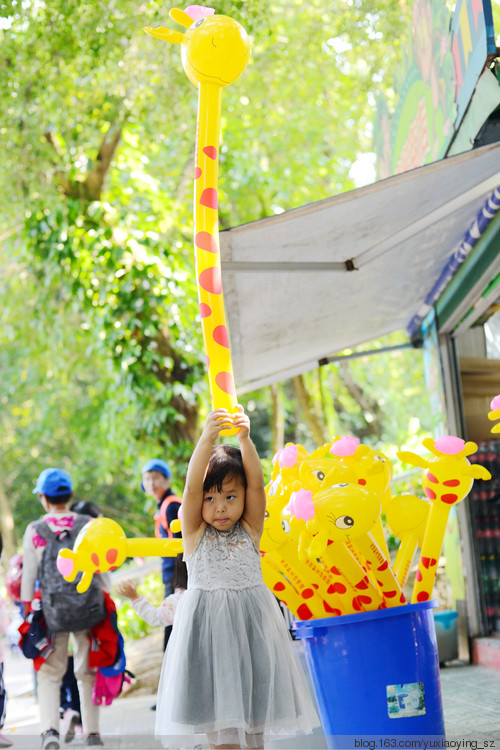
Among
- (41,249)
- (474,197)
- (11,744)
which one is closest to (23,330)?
(41,249)

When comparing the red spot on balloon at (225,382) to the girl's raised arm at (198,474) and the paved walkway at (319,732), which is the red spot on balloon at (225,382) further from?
the paved walkway at (319,732)

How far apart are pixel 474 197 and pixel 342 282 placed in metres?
1.14

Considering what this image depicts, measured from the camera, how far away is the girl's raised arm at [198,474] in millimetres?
2756

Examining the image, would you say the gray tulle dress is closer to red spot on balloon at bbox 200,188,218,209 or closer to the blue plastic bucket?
the blue plastic bucket

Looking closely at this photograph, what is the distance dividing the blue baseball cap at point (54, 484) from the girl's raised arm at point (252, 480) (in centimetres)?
221

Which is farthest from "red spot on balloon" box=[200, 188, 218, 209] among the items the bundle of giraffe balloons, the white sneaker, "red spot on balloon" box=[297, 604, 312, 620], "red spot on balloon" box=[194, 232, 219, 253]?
the white sneaker

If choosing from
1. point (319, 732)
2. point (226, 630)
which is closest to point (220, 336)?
point (226, 630)

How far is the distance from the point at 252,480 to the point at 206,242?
897mm

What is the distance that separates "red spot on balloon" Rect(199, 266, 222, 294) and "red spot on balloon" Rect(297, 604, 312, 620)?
4.35 feet

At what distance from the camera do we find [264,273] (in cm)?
460

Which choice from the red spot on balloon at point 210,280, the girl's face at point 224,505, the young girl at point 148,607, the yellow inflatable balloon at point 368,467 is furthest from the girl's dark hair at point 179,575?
the red spot on balloon at point 210,280

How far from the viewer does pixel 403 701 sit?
3.08 meters

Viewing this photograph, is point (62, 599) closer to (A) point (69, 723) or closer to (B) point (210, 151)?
(A) point (69, 723)

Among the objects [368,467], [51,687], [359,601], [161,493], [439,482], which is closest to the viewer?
[359,601]
